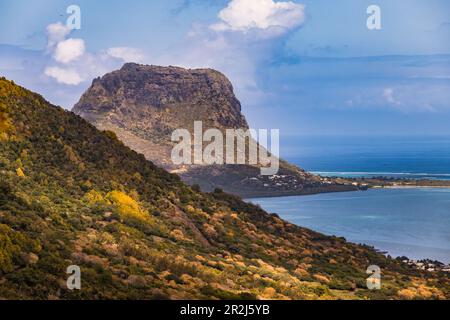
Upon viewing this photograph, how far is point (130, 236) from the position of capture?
35.0m

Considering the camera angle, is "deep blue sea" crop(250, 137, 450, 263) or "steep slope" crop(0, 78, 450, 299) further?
"deep blue sea" crop(250, 137, 450, 263)

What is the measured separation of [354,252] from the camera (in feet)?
170

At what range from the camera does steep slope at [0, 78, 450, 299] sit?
2592 cm

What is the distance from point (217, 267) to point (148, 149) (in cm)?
14969

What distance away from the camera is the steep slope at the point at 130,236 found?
2592 centimetres

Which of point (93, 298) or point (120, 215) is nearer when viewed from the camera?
point (93, 298)

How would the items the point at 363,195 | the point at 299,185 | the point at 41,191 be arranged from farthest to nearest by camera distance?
the point at 299,185 < the point at 363,195 < the point at 41,191

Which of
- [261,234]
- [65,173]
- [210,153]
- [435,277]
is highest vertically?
[210,153]

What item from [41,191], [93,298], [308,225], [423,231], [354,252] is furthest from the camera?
[308,225]

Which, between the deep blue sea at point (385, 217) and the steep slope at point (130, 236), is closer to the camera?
the steep slope at point (130, 236)

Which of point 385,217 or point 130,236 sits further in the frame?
point 385,217

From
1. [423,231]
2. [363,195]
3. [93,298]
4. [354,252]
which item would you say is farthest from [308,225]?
[93,298]
